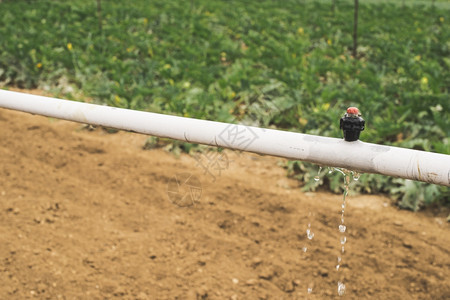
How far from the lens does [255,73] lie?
6.08m

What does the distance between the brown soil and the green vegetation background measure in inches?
20.3

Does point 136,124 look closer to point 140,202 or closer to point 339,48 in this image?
point 140,202

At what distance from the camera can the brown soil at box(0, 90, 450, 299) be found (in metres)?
2.73

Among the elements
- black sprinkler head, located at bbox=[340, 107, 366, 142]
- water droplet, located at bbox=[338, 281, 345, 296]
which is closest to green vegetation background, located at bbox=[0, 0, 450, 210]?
water droplet, located at bbox=[338, 281, 345, 296]

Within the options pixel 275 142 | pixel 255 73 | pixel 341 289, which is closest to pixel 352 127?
pixel 275 142

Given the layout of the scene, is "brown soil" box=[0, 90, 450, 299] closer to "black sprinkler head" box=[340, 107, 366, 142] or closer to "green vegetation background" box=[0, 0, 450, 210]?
"green vegetation background" box=[0, 0, 450, 210]

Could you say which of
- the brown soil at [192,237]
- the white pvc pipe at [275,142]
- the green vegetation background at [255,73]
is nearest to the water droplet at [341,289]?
the brown soil at [192,237]

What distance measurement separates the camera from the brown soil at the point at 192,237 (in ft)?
8.96

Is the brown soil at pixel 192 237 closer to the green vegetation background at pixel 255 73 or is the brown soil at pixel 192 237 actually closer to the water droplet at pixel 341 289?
the water droplet at pixel 341 289

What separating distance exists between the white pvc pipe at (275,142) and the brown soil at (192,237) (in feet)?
4.38

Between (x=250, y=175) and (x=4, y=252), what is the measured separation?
2154 mm

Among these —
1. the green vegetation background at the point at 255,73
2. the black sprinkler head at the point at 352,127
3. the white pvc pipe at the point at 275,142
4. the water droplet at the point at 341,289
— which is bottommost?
the water droplet at the point at 341,289

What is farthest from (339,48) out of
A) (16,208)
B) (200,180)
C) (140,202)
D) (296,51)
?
(16,208)

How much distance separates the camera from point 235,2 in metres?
15.9
